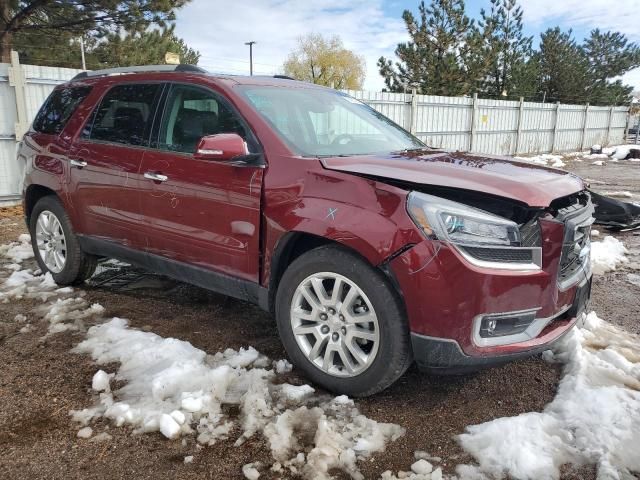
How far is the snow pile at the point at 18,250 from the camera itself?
5633mm

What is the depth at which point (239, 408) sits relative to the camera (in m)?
2.71

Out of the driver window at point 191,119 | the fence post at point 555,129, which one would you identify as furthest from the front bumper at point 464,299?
the fence post at point 555,129

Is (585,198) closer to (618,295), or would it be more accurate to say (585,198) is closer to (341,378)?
(341,378)

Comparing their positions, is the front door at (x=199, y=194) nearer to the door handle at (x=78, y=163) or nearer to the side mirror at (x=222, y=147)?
the side mirror at (x=222, y=147)

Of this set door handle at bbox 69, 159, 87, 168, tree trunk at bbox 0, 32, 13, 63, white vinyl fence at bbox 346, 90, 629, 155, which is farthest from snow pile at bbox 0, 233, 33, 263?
tree trunk at bbox 0, 32, 13, 63

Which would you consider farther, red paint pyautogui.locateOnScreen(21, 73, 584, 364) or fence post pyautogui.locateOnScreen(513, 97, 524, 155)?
fence post pyautogui.locateOnScreen(513, 97, 524, 155)

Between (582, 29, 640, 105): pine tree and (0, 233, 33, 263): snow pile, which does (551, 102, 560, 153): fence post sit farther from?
(0, 233, 33, 263): snow pile

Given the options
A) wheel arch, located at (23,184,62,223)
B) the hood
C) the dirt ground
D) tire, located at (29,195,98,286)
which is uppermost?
the hood

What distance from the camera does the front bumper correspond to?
2385 mm

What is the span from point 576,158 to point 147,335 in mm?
22312

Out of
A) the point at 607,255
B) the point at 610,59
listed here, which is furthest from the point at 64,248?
the point at 610,59

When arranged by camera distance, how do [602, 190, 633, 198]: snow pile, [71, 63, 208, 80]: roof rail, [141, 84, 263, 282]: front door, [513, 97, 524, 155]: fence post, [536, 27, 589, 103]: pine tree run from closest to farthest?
[141, 84, 263, 282]: front door < [71, 63, 208, 80]: roof rail < [602, 190, 633, 198]: snow pile < [513, 97, 524, 155]: fence post < [536, 27, 589, 103]: pine tree

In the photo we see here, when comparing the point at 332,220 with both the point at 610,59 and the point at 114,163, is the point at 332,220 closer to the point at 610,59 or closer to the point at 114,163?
the point at 114,163

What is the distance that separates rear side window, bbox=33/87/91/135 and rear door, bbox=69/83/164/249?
13.6 inches
